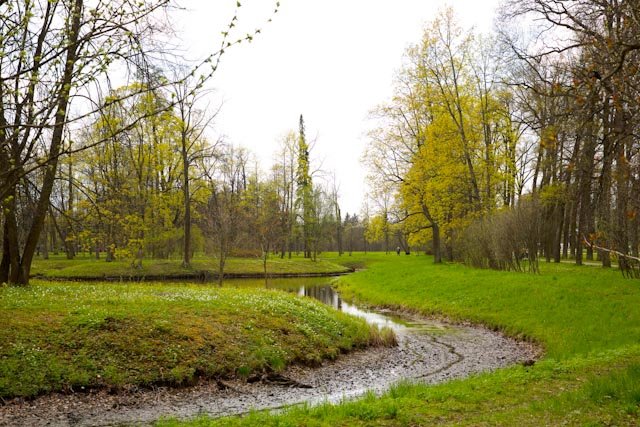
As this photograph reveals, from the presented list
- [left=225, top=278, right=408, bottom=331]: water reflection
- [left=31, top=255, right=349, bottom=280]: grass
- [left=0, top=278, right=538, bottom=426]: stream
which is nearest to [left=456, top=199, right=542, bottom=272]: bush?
[left=0, top=278, right=538, bottom=426]: stream

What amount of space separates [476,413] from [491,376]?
3.04 m

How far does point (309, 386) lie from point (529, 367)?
447 centimetres

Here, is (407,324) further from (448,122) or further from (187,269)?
(187,269)

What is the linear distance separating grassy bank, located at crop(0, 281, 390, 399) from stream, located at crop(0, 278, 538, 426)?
1.19 feet

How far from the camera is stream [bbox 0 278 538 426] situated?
780 cm

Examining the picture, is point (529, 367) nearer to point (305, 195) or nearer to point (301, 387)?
point (301, 387)

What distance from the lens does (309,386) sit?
1008 centimetres

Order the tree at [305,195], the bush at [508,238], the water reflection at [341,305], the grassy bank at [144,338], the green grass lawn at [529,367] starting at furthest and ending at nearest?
the tree at [305,195] → the bush at [508,238] → the water reflection at [341,305] → the grassy bank at [144,338] → the green grass lawn at [529,367]

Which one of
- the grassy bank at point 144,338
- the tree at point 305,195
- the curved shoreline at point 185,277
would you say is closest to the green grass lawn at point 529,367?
the grassy bank at point 144,338

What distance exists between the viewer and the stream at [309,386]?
7797 millimetres

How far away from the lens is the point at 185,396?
9039 millimetres

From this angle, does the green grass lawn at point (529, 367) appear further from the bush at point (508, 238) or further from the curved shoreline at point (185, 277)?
the curved shoreline at point (185, 277)

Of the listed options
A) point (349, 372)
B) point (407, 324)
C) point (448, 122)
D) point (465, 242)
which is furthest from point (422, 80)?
point (349, 372)

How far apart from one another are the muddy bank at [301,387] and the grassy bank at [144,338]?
1.22 feet
